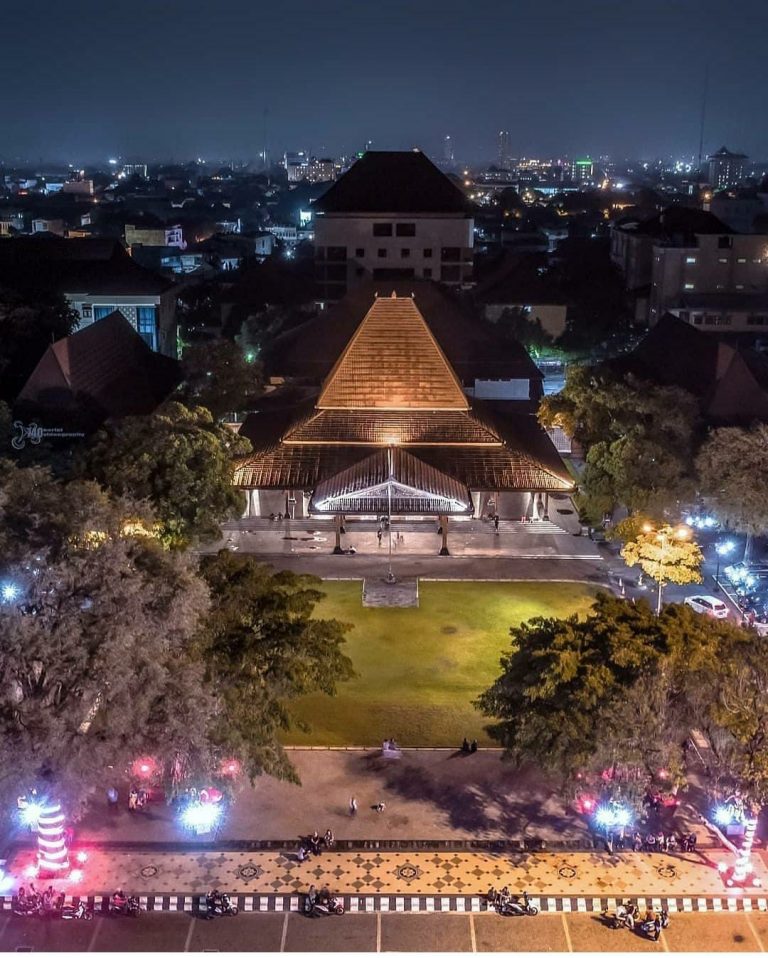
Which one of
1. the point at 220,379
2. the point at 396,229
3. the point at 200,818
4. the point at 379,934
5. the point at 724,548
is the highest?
the point at 396,229

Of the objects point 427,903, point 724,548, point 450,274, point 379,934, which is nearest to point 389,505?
point 724,548

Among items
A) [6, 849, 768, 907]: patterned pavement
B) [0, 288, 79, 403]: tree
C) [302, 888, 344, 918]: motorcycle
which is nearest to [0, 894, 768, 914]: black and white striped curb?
[6, 849, 768, 907]: patterned pavement

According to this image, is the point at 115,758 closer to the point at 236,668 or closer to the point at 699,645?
the point at 236,668

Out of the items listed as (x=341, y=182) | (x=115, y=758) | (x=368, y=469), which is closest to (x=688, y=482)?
(x=368, y=469)

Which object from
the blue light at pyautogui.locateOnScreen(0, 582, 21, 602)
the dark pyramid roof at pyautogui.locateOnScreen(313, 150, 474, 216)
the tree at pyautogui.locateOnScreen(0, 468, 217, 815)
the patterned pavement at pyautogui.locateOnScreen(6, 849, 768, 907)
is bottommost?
the patterned pavement at pyautogui.locateOnScreen(6, 849, 768, 907)

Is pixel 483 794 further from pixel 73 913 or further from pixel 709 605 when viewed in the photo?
pixel 709 605

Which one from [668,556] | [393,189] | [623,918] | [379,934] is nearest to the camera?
[379,934]

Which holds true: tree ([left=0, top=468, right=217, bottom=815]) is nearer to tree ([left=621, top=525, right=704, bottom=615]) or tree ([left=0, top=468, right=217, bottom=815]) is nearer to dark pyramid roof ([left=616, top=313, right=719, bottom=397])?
tree ([left=621, top=525, right=704, bottom=615])
